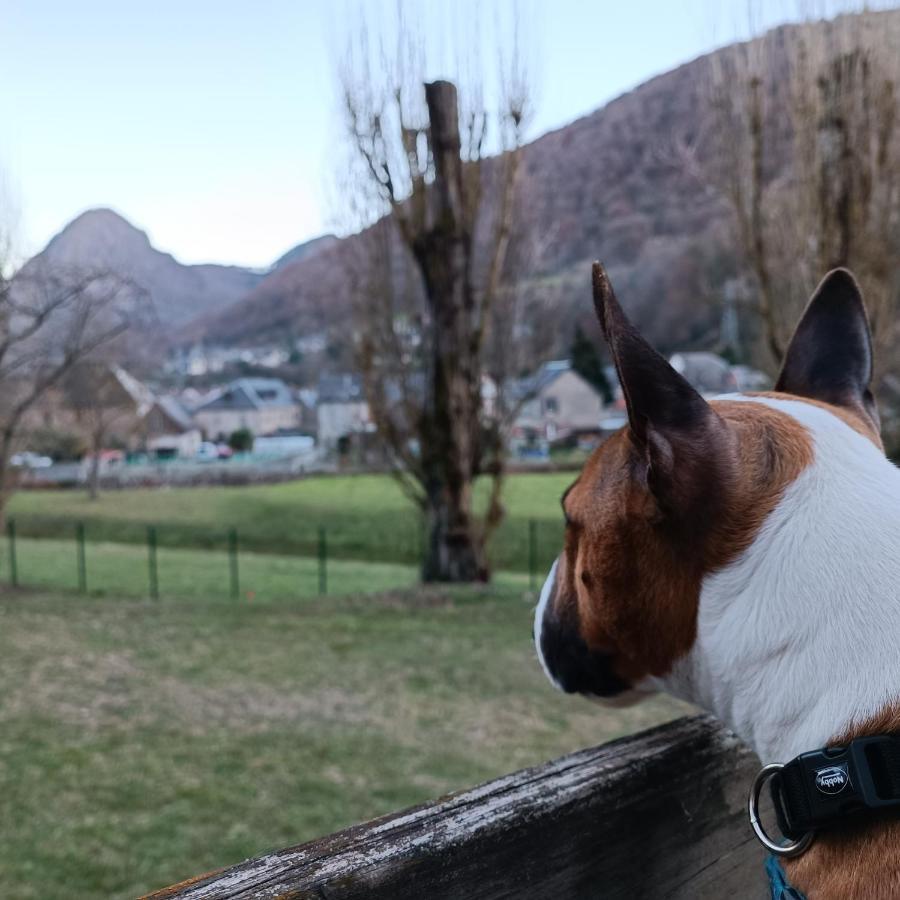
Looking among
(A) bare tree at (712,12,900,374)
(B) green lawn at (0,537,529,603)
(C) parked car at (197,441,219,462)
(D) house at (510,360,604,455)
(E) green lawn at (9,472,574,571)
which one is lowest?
(E) green lawn at (9,472,574,571)

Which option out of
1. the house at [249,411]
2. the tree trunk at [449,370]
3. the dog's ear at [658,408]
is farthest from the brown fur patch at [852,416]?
the house at [249,411]

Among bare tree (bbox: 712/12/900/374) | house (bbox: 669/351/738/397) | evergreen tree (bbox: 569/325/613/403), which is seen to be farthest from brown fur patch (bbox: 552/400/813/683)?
evergreen tree (bbox: 569/325/613/403)

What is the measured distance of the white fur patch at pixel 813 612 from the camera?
2.84 feet

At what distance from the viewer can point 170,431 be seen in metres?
59.2

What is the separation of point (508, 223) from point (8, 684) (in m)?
9.11

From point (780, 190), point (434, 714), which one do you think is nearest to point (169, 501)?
point (780, 190)

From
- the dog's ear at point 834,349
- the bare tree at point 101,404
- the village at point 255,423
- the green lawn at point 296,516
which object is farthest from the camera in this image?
the village at point 255,423

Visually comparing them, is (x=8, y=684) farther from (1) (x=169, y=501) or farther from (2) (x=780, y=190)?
(1) (x=169, y=501)

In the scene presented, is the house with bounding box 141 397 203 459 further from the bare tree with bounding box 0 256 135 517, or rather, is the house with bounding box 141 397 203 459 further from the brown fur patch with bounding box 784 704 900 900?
the brown fur patch with bounding box 784 704 900 900

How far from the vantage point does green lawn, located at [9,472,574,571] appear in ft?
72.0

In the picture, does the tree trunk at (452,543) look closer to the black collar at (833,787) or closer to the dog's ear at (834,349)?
the dog's ear at (834,349)

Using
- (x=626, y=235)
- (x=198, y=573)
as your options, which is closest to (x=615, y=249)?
(x=626, y=235)

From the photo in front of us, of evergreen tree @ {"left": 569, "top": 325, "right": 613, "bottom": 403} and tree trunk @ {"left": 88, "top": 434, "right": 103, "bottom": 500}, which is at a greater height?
evergreen tree @ {"left": 569, "top": 325, "right": 613, "bottom": 403}

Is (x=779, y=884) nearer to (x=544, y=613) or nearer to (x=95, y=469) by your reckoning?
(x=544, y=613)
